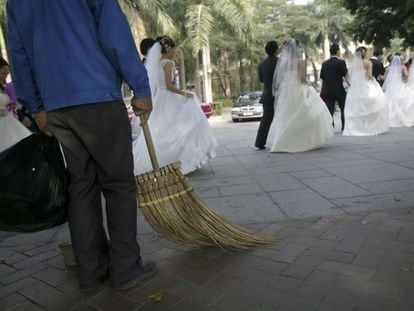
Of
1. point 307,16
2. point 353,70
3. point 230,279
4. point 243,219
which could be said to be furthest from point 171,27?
point 307,16

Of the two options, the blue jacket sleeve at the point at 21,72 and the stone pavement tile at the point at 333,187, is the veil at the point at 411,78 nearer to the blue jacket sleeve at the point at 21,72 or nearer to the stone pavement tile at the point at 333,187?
the stone pavement tile at the point at 333,187

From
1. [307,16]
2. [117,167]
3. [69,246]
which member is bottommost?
[69,246]

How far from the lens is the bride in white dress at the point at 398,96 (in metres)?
10.6

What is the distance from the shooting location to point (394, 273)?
277 centimetres

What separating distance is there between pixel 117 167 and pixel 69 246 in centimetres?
83

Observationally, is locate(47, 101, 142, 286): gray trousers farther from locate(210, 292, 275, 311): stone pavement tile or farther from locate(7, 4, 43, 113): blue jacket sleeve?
locate(210, 292, 275, 311): stone pavement tile

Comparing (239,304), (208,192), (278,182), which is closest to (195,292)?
(239,304)

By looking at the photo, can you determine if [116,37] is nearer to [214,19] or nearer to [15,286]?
[15,286]

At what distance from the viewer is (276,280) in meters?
2.77

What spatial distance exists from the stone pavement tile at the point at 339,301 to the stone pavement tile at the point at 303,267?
0.81 ft

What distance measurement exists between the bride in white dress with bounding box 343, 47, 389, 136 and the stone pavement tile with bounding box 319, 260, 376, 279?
269 inches

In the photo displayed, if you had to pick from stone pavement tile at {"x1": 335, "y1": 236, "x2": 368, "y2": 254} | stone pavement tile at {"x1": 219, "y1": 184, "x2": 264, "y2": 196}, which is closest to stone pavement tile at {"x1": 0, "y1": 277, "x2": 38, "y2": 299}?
stone pavement tile at {"x1": 335, "y1": 236, "x2": 368, "y2": 254}

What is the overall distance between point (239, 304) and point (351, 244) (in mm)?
1134

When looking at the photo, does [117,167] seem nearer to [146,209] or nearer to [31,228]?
[146,209]
